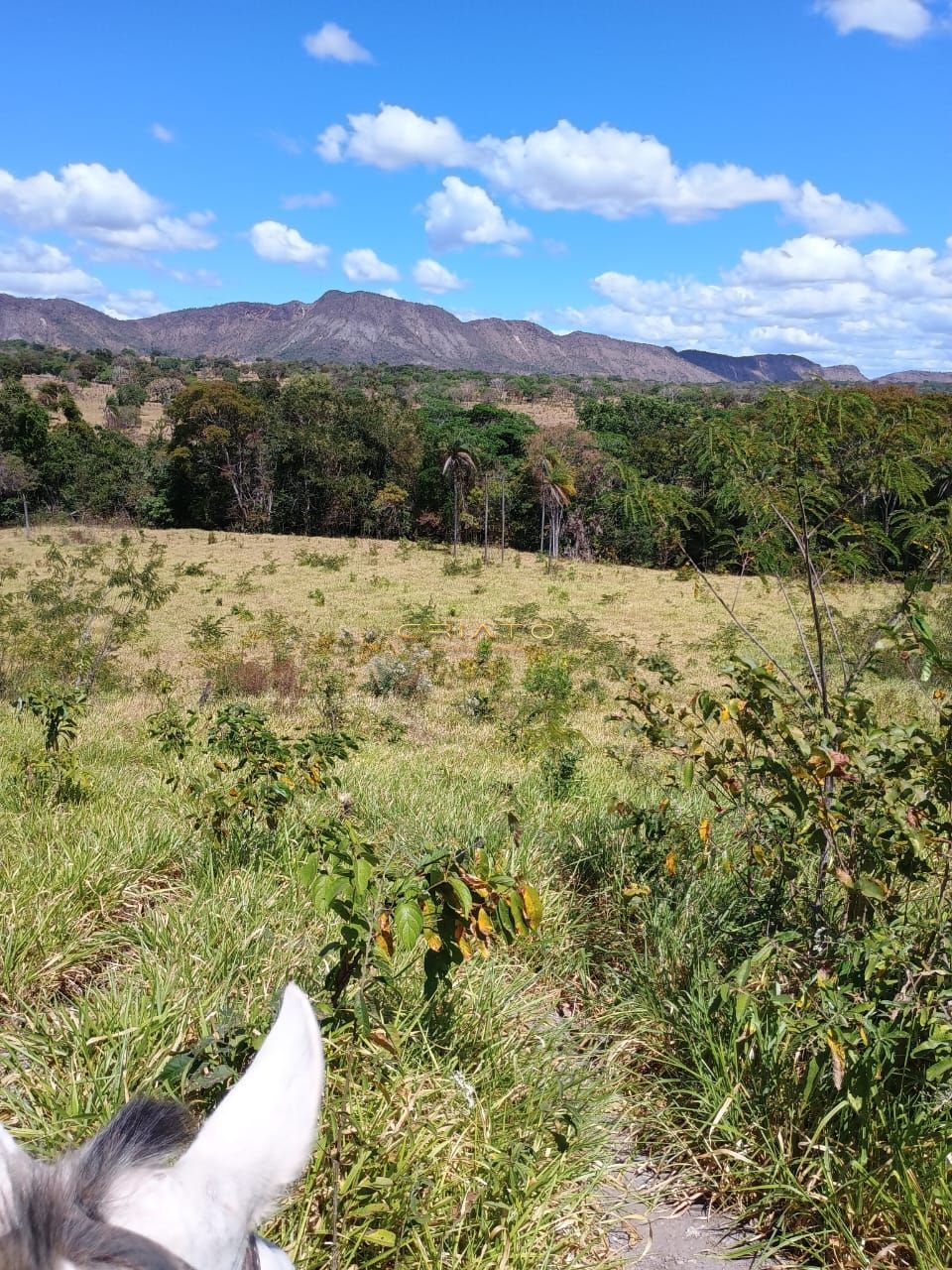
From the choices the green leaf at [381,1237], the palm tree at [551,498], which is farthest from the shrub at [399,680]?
the palm tree at [551,498]

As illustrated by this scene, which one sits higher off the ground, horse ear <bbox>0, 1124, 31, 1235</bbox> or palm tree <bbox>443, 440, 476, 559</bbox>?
palm tree <bbox>443, 440, 476, 559</bbox>

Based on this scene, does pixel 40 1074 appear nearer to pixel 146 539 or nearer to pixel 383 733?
pixel 383 733

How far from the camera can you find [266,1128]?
32.8 inches

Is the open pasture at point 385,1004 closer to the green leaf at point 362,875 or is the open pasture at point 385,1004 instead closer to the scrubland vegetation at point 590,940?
the scrubland vegetation at point 590,940

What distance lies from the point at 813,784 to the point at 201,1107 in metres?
1.97

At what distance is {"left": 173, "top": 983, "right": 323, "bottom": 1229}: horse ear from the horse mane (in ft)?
0.15

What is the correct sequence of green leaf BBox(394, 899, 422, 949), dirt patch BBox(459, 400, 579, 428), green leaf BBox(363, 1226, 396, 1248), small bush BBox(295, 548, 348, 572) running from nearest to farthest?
green leaf BBox(363, 1226, 396, 1248)
green leaf BBox(394, 899, 422, 949)
small bush BBox(295, 548, 348, 572)
dirt patch BBox(459, 400, 579, 428)

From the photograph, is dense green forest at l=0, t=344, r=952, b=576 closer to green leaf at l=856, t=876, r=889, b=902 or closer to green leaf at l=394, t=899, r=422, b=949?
green leaf at l=856, t=876, r=889, b=902

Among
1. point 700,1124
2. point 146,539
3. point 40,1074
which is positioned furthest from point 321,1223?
point 146,539

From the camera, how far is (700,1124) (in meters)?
2.60

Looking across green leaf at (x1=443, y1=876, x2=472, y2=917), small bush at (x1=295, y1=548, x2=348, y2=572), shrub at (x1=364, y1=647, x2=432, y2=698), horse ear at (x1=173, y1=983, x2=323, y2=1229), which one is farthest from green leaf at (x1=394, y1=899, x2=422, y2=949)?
small bush at (x1=295, y1=548, x2=348, y2=572)

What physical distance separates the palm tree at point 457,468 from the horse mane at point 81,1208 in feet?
123

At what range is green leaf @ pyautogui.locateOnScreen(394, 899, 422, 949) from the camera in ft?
6.81

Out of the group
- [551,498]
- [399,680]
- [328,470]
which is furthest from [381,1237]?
[328,470]
